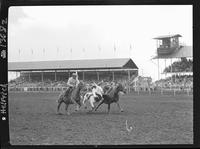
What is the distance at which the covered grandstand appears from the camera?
4746 mm

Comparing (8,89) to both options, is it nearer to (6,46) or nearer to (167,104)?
(6,46)

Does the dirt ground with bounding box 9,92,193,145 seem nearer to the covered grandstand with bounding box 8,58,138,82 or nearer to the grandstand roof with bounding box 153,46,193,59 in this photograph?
the covered grandstand with bounding box 8,58,138,82

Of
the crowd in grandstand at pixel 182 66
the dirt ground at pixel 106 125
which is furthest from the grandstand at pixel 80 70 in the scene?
the crowd in grandstand at pixel 182 66

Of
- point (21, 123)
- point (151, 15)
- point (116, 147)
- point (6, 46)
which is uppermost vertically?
point (151, 15)

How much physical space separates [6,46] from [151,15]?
5.71ft

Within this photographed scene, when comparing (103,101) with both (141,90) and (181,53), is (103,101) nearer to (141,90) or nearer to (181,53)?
(141,90)

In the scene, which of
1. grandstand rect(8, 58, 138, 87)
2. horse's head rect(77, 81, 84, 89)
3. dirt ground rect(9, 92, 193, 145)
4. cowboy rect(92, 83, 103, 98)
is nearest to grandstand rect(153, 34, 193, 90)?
dirt ground rect(9, 92, 193, 145)

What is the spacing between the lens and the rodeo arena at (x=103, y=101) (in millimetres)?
4555

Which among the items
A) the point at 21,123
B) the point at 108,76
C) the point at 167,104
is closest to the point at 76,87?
the point at 108,76

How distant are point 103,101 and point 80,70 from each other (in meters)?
0.55

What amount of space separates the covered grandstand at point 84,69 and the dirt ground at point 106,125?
351mm

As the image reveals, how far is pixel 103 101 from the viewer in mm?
4992

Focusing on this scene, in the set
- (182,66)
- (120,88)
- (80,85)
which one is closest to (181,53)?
(182,66)

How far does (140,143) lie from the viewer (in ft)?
14.8
